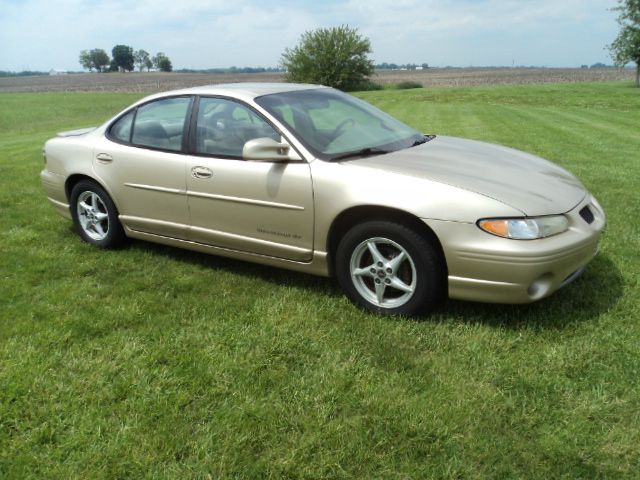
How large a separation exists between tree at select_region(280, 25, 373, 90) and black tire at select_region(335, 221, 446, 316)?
51.7 m

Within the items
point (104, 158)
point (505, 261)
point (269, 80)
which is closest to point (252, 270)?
point (104, 158)

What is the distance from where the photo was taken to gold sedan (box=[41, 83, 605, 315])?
331 centimetres

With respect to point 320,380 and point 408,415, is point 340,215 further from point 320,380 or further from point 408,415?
point 408,415

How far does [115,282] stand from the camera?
4488 millimetres

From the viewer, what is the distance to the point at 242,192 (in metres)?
4.07

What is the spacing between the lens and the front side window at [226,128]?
13.6ft

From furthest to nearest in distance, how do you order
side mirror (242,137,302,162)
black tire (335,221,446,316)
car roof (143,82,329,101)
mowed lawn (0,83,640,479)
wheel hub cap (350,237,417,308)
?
car roof (143,82,329,101) → side mirror (242,137,302,162) → wheel hub cap (350,237,417,308) → black tire (335,221,446,316) → mowed lawn (0,83,640,479)

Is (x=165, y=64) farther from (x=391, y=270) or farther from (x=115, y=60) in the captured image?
(x=391, y=270)

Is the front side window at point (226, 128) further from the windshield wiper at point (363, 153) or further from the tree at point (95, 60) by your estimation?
the tree at point (95, 60)

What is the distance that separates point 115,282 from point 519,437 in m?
3.23

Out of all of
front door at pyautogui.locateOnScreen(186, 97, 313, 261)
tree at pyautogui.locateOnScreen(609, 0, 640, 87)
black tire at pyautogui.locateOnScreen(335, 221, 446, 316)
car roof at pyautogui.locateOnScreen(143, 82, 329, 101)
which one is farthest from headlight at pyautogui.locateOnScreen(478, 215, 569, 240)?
tree at pyautogui.locateOnScreen(609, 0, 640, 87)

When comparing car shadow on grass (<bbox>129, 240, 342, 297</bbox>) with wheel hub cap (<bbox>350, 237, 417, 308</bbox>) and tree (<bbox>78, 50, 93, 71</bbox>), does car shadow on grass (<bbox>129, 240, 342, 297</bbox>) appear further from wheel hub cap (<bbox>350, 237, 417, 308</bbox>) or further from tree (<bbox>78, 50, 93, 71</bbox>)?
tree (<bbox>78, 50, 93, 71</bbox>)

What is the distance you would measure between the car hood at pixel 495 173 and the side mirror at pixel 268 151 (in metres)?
0.45

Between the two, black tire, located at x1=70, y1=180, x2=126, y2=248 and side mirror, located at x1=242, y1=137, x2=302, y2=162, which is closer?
side mirror, located at x1=242, y1=137, x2=302, y2=162
